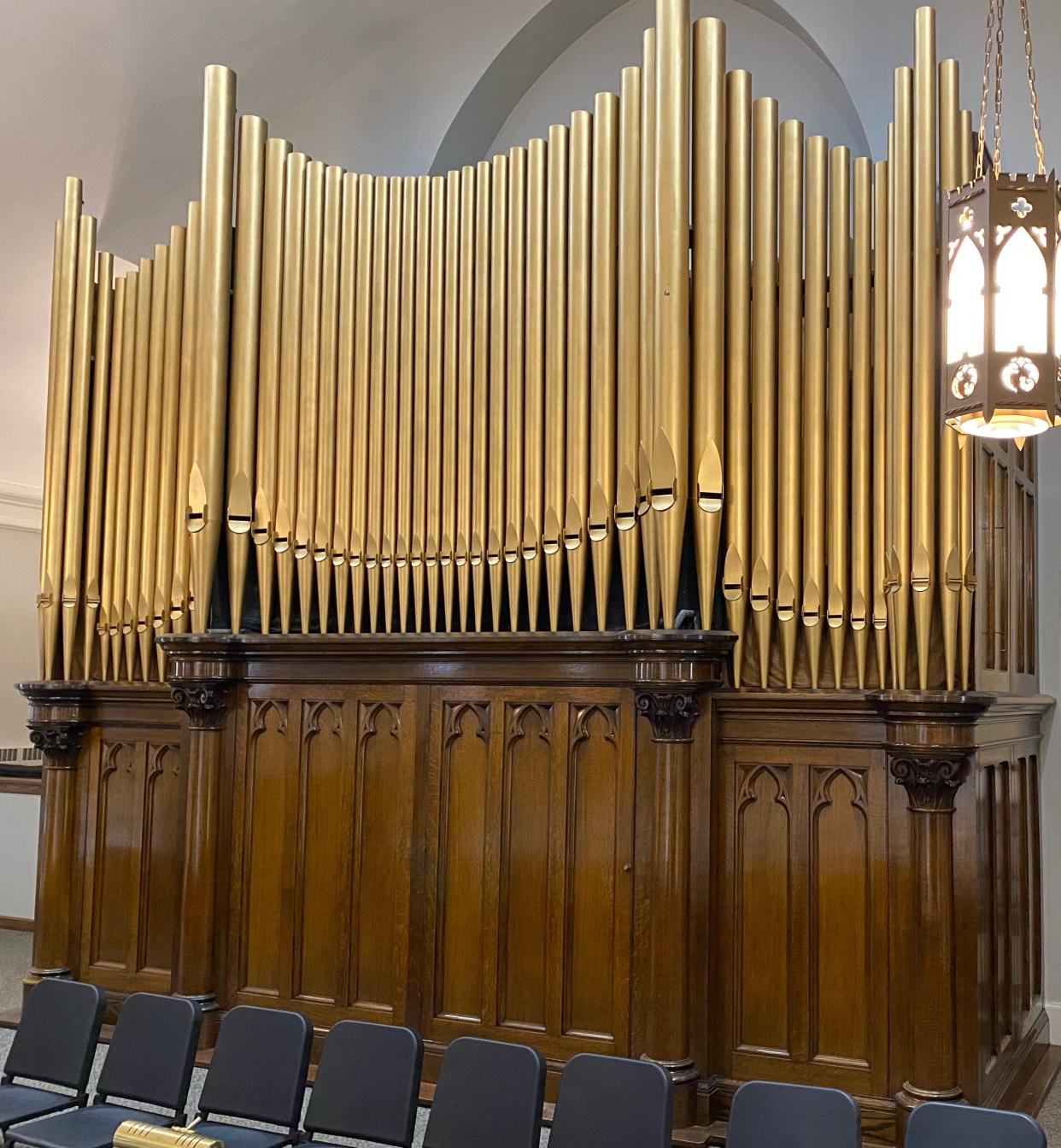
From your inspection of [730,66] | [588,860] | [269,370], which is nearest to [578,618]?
[588,860]

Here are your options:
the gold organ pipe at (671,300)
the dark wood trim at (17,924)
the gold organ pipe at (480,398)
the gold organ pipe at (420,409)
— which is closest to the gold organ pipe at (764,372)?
the gold organ pipe at (671,300)

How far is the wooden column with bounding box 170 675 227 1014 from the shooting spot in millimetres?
6344

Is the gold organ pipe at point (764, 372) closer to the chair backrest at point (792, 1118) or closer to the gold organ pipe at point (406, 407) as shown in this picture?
the gold organ pipe at point (406, 407)

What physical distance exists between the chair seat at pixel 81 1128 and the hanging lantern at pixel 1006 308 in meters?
3.52

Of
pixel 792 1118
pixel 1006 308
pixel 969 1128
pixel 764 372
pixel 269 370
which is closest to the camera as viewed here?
pixel 1006 308

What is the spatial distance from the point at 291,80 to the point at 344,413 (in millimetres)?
2744

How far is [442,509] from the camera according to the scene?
6148 mm

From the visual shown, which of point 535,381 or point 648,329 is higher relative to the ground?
point 648,329

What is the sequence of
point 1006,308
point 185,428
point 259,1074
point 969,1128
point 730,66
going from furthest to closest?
point 730,66 < point 185,428 < point 259,1074 < point 969,1128 < point 1006,308

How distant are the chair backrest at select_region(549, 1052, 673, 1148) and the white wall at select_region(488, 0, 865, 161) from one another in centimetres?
499

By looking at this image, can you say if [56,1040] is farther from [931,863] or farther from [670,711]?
[931,863]

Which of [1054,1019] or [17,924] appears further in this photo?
[17,924]

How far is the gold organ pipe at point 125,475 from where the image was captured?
706 cm

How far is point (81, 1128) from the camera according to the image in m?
4.57
